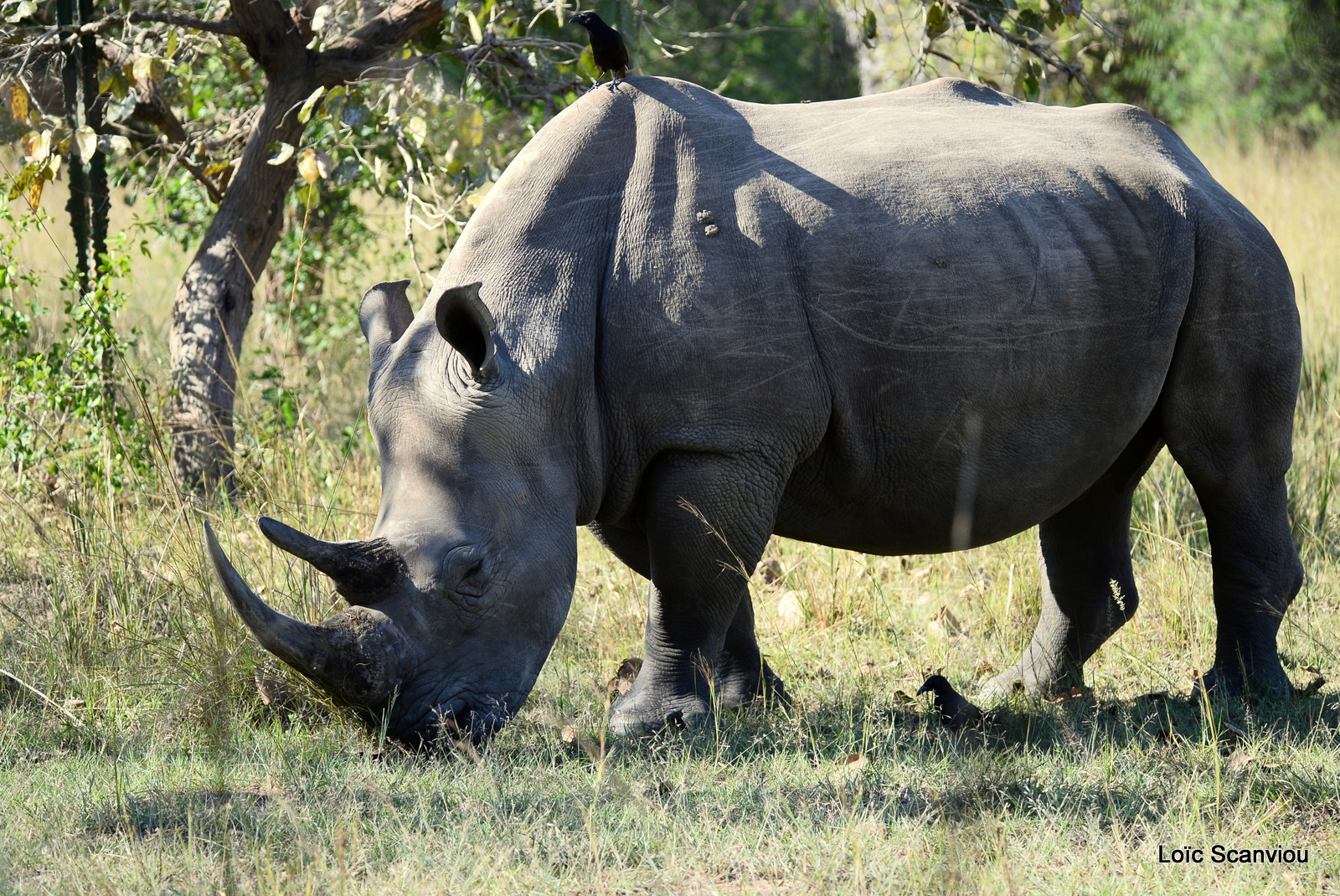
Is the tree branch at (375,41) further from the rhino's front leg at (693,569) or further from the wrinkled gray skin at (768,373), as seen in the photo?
the rhino's front leg at (693,569)

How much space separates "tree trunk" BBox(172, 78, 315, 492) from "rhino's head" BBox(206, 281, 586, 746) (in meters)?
2.94

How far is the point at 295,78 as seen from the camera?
20.3 feet

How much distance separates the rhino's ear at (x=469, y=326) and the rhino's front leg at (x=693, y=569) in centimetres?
59

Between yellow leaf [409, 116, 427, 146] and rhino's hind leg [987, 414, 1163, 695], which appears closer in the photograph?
rhino's hind leg [987, 414, 1163, 695]

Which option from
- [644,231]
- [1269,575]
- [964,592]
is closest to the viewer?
[644,231]

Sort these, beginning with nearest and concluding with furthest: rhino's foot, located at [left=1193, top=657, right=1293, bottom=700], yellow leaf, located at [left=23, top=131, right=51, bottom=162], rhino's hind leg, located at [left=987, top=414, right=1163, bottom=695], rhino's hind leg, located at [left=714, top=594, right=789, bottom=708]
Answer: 1. rhino's foot, located at [left=1193, top=657, right=1293, bottom=700]
2. rhino's hind leg, located at [left=714, top=594, right=789, bottom=708]
3. rhino's hind leg, located at [left=987, top=414, right=1163, bottom=695]
4. yellow leaf, located at [left=23, top=131, right=51, bottom=162]

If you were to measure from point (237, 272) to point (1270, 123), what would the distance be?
14.6 m

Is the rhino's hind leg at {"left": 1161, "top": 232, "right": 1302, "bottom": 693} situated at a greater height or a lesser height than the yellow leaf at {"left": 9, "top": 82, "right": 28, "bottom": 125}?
lesser

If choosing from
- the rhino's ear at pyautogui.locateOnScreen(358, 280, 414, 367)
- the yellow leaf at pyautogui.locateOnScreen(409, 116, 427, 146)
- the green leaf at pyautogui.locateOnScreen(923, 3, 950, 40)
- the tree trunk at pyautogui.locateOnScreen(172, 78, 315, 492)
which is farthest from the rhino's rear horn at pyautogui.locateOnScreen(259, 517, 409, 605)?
the green leaf at pyautogui.locateOnScreen(923, 3, 950, 40)

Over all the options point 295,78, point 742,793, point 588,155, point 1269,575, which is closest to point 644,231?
point 588,155

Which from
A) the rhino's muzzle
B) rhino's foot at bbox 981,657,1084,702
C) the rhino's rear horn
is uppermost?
the rhino's rear horn

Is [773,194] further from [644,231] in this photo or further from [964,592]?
[964,592]

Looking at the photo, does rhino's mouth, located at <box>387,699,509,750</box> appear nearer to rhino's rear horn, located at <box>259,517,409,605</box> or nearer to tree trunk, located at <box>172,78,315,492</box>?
rhino's rear horn, located at <box>259,517,409,605</box>

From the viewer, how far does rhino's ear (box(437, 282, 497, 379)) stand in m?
3.31
